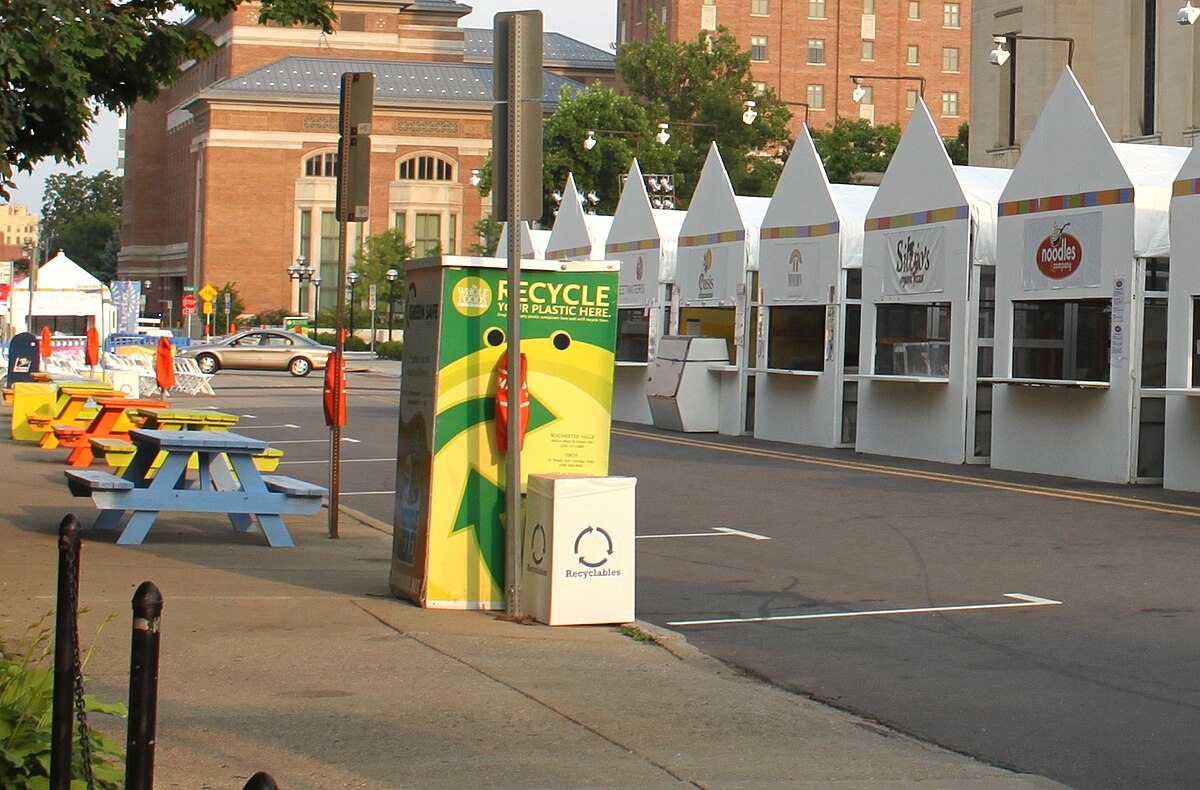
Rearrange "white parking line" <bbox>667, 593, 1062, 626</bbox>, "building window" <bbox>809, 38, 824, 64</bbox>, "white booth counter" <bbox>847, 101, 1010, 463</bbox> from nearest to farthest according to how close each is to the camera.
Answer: "white parking line" <bbox>667, 593, 1062, 626</bbox>, "white booth counter" <bbox>847, 101, 1010, 463</bbox>, "building window" <bbox>809, 38, 824, 64</bbox>

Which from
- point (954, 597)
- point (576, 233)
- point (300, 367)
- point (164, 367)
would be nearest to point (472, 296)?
point (954, 597)

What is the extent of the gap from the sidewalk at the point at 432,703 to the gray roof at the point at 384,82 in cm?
9799

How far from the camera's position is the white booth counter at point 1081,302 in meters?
19.1

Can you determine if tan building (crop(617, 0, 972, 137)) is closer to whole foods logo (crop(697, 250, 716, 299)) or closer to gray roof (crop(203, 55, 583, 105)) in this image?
gray roof (crop(203, 55, 583, 105))

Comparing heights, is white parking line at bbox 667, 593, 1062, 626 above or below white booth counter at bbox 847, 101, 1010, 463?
below

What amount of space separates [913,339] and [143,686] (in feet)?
70.8

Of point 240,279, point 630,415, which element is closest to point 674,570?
point 630,415

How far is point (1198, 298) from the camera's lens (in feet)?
59.8

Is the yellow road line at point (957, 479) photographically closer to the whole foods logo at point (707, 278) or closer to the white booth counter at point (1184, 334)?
the white booth counter at point (1184, 334)

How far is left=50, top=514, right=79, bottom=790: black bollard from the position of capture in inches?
159

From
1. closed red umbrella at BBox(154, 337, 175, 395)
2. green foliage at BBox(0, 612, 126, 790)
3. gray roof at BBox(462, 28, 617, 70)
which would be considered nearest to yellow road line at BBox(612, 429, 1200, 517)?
closed red umbrella at BBox(154, 337, 175, 395)

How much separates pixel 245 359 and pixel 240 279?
58708 millimetres

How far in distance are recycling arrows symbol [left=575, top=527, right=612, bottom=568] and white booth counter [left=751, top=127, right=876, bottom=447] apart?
16558 millimetres

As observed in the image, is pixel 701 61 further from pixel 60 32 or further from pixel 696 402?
pixel 60 32
